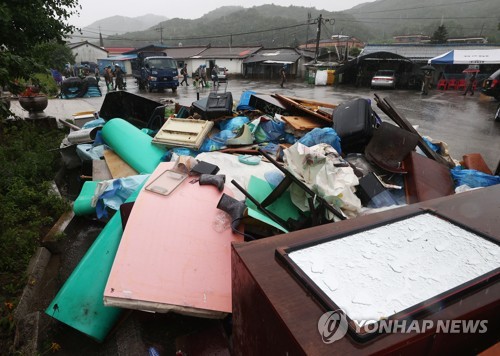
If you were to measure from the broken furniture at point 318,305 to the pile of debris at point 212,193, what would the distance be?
2.36ft

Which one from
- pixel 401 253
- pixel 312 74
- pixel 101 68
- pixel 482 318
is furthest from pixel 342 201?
pixel 101 68

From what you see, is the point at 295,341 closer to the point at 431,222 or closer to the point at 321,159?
the point at 431,222

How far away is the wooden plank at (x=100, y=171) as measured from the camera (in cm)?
419

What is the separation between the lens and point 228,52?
3384 centimetres

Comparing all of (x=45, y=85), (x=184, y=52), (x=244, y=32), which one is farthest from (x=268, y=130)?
(x=244, y=32)

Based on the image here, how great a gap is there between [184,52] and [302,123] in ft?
117

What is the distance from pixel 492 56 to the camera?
19.8 meters

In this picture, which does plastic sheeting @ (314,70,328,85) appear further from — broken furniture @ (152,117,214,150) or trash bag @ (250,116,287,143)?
broken furniture @ (152,117,214,150)

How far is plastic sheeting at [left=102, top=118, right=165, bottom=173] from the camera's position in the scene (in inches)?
163

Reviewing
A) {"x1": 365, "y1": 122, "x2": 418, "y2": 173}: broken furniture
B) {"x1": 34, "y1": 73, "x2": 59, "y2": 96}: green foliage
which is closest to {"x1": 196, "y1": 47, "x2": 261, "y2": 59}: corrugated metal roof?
{"x1": 34, "y1": 73, "x2": 59, "y2": 96}: green foliage

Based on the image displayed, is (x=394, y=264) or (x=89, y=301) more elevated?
(x=394, y=264)

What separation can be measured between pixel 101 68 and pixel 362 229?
40.0m

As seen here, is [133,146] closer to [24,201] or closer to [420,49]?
[24,201]

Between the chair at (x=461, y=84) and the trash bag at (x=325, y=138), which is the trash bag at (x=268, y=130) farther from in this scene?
the chair at (x=461, y=84)
